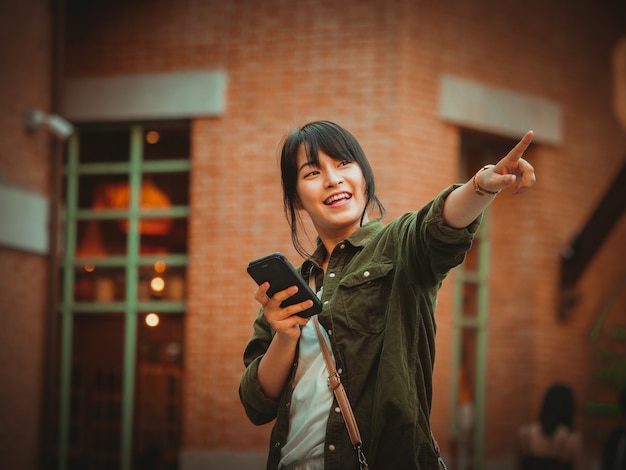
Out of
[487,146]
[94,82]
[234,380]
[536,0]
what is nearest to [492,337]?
[487,146]

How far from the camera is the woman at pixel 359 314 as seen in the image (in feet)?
9.34

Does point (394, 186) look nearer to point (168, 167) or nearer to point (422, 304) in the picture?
point (168, 167)

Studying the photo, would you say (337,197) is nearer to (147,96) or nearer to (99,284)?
(147,96)

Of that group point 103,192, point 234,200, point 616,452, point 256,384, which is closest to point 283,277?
point 256,384

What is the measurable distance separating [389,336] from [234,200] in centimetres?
693

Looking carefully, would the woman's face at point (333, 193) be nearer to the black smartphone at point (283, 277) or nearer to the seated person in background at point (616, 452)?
the black smartphone at point (283, 277)

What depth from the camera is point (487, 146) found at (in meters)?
10.6

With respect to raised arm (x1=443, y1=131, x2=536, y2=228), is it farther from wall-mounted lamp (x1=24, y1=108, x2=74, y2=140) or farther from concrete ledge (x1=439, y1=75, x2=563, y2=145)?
wall-mounted lamp (x1=24, y1=108, x2=74, y2=140)

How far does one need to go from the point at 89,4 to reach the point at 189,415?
452 cm

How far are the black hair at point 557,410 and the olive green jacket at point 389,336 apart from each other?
604 centimetres

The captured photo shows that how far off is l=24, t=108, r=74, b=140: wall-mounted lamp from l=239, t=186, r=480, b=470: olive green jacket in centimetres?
731

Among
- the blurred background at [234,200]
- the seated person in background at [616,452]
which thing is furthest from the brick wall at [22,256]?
the seated person in background at [616,452]

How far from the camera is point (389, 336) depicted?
9.87 feet

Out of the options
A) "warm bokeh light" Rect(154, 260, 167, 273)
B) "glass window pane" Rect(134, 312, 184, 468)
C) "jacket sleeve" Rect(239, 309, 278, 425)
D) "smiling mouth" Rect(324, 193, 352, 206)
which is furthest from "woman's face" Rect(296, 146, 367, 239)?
"warm bokeh light" Rect(154, 260, 167, 273)
